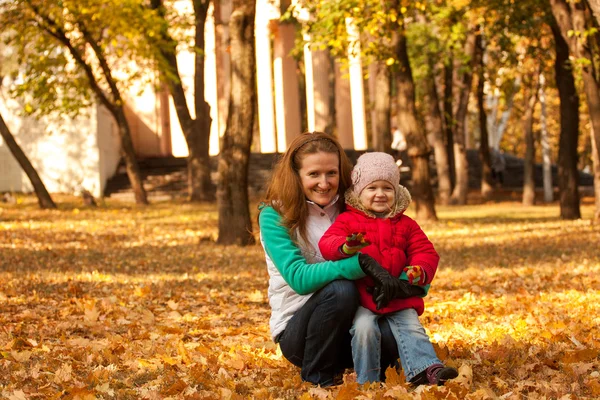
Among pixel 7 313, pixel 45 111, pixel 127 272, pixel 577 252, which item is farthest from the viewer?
pixel 45 111

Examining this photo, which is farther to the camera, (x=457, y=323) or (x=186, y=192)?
(x=186, y=192)

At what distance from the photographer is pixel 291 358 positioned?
219 inches

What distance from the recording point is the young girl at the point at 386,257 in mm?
5113

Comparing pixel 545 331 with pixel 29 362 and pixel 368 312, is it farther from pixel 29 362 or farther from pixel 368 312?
pixel 29 362

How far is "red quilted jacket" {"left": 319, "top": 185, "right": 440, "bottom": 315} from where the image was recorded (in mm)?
5125

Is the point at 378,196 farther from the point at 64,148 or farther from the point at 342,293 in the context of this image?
the point at 64,148

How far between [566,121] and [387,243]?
52.8 ft

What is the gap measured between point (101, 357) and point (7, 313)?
240 centimetres

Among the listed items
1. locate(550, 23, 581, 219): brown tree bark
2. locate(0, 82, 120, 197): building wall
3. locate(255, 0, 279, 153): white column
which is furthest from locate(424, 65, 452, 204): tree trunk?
locate(255, 0, 279, 153): white column

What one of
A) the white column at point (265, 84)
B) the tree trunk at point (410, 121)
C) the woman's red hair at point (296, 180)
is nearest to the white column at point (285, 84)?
the white column at point (265, 84)

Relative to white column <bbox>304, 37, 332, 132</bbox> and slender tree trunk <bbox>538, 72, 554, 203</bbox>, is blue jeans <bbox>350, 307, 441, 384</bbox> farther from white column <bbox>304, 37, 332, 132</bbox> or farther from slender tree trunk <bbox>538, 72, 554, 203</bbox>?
white column <bbox>304, 37, 332, 132</bbox>

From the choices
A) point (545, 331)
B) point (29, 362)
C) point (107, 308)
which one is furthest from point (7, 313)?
point (545, 331)

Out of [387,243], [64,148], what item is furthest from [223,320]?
[64,148]

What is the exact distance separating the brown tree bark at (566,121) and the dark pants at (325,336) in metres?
15.9
